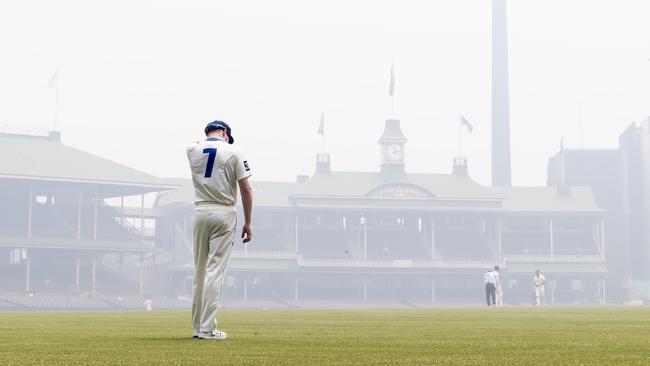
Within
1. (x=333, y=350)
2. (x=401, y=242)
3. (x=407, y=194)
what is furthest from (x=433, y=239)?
(x=333, y=350)

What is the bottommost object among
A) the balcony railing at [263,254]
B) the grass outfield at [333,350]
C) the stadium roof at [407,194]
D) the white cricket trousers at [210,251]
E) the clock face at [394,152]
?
the grass outfield at [333,350]

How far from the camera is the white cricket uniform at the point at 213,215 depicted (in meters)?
9.52

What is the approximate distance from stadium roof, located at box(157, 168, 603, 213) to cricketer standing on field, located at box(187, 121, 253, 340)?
75.8 meters

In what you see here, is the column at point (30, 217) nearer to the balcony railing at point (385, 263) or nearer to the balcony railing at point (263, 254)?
the balcony railing at point (263, 254)

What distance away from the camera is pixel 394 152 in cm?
9944

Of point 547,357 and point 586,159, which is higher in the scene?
point 586,159

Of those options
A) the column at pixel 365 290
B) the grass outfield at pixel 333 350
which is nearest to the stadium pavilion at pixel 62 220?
the column at pixel 365 290

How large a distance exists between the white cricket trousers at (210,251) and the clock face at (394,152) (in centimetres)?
8957

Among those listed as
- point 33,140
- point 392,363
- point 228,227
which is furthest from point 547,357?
point 33,140

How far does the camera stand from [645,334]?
11.8 metres

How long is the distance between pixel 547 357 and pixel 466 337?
335 cm

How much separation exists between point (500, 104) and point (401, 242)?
3263cm

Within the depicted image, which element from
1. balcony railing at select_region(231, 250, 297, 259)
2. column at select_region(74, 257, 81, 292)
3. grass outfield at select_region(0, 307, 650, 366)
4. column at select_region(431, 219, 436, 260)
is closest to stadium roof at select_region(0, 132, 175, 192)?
column at select_region(74, 257, 81, 292)

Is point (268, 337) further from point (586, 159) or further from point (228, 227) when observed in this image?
point (586, 159)
